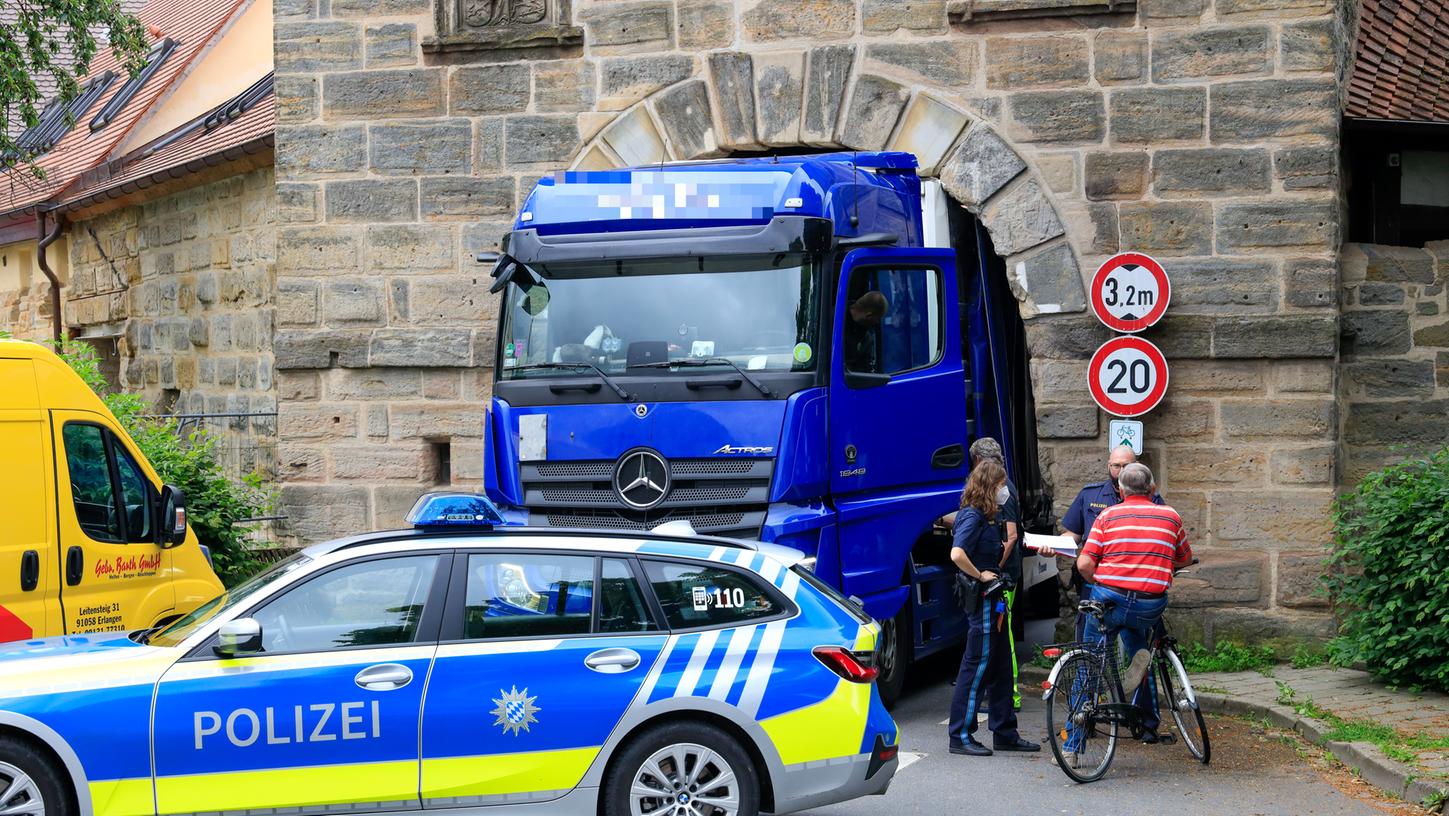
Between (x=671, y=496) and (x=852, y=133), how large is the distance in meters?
Result: 4.40

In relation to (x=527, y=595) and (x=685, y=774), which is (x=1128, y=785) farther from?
(x=527, y=595)

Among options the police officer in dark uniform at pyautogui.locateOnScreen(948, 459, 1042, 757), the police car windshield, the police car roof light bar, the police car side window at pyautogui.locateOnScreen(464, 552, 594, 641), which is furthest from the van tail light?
the police officer in dark uniform at pyautogui.locateOnScreen(948, 459, 1042, 757)

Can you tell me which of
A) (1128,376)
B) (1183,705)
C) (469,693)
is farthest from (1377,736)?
(469,693)

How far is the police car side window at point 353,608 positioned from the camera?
671 cm

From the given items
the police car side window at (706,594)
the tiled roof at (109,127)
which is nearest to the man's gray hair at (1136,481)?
the police car side window at (706,594)

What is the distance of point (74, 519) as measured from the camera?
9016 millimetres

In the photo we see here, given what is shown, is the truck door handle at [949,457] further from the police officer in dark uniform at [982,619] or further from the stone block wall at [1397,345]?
the stone block wall at [1397,345]

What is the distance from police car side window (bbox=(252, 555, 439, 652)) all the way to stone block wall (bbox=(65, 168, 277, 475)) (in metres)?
9.49

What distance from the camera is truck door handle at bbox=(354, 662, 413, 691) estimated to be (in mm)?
6578

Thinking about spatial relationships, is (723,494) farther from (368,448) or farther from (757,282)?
(368,448)

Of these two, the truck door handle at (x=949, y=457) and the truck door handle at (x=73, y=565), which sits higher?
the truck door handle at (x=949, y=457)

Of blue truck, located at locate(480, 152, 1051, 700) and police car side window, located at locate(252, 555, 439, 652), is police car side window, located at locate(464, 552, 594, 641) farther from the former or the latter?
blue truck, located at locate(480, 152, 1051, 700)

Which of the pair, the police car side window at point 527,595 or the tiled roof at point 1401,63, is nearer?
the police car side window at point 527,595

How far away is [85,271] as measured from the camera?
20.6 meters
